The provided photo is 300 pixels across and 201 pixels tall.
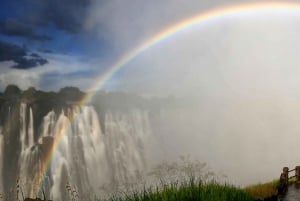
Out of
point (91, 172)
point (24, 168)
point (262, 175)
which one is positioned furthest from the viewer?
point (262, 175)

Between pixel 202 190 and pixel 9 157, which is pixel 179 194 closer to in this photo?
pixel 202 190

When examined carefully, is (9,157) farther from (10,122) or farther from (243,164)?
(243,164)

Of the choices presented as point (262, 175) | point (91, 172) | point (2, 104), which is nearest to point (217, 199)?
point (2, 104)

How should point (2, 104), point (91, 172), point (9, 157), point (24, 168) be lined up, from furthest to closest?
point (91, 172), point (2, 104), point (9, 157), point (24, 168)

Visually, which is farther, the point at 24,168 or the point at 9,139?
the point at 9,139

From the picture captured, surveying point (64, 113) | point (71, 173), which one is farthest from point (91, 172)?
point (64, 113)

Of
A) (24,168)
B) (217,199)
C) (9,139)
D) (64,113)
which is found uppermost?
(64,113)

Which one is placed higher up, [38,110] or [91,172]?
[38,110]

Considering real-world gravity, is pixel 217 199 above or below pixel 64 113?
below

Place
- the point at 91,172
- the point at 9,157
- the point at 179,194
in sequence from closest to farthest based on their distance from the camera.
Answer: the point at 179,194 → the point at 9,157 → the point at 91,172
